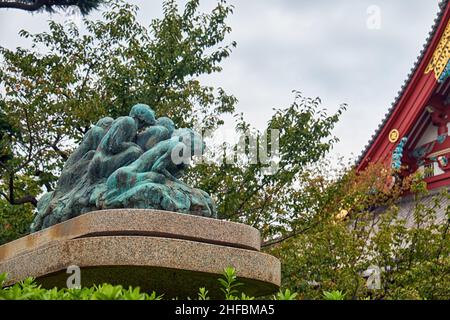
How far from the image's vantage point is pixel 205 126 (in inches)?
604

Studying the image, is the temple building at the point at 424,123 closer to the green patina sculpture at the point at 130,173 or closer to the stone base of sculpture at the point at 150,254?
the green patina sculpture at the point at 130,173

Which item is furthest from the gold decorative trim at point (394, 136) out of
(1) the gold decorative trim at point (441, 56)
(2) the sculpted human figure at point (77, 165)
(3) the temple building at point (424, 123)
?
(2) the sculpted human figure at point (77, 165)

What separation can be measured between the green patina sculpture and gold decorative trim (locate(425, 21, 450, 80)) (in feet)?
44.1

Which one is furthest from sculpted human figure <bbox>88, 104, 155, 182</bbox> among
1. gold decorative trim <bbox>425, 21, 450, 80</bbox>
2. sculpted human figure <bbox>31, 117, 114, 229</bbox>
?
gold decorative trim <bbox>425, 21, 450, 80</bbox>

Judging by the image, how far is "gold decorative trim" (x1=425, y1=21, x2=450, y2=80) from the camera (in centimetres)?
2131

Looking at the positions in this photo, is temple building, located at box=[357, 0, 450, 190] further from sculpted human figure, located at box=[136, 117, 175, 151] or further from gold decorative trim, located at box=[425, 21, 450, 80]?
sculpted human figure, located at box=[136, 117, 175, 151]

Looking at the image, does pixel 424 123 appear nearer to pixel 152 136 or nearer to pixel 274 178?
pixel 274 178

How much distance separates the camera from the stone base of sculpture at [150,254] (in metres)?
7.52

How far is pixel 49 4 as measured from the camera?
16.7 metres

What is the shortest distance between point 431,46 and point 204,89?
817 centimetres

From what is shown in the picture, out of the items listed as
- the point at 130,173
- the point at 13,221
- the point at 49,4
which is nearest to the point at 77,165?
the point at 130,173

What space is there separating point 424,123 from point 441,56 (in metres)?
2.07
